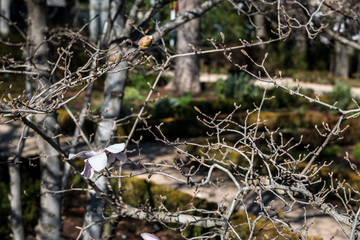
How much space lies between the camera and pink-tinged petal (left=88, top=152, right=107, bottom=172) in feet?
5.10

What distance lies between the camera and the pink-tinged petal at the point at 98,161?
156 centimetres

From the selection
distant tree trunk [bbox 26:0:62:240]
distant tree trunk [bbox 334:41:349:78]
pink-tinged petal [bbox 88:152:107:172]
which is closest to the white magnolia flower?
pink-tinged petal [bbox 88:152:107:172]

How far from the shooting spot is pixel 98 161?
158 cm

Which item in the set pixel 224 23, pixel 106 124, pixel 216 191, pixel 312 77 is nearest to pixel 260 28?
pixel 106 124

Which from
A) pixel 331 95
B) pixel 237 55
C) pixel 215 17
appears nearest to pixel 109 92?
pixel 237 55

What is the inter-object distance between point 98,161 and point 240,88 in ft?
28.8

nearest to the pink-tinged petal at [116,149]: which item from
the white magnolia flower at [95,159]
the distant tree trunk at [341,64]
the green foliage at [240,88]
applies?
the white magnolia flower at [95,159]

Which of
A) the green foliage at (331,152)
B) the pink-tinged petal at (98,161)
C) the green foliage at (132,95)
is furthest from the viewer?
the green foliage at (132,95)

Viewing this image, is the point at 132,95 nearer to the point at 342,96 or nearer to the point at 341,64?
the point at 342,96

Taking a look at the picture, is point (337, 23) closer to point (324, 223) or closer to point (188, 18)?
point (188, 18)

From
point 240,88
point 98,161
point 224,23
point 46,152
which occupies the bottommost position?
point 240,88

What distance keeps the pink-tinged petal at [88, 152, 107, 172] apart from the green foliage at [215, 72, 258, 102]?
8516mm

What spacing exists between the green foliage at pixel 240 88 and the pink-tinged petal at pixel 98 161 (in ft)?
27.9

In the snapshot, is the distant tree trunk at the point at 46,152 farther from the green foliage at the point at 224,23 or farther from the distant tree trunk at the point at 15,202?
the green foliage at the point at 224,23
